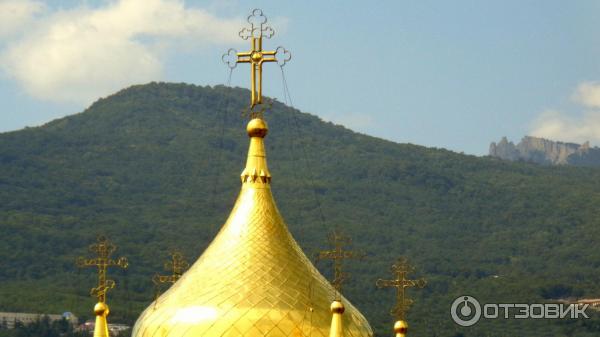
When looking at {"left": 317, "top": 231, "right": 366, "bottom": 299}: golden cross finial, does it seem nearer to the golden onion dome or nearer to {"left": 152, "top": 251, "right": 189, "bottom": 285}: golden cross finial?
the golden onion dome

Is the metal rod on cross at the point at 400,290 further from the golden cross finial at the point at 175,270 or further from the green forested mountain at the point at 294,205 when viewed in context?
the green forested mountain at the point at 294,205

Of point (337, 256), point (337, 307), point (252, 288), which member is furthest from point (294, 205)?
point (337, 256)

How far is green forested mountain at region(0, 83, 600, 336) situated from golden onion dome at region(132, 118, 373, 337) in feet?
138

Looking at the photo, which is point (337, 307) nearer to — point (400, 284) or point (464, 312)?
point (400, 284)

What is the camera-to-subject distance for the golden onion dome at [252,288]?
26688 mm

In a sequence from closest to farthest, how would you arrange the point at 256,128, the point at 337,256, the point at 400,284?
the point at 337,256
the point at 400,284
the point at 256,128

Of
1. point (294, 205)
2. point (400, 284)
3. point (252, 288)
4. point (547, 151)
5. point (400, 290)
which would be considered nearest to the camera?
point (400, 290)

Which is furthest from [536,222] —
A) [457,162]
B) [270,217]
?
[270,217]

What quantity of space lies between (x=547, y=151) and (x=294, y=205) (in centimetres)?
6657

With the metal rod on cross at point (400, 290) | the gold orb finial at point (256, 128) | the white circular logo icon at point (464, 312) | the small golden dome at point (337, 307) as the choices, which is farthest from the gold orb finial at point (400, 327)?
the white circular logo icon at point (464, 312)

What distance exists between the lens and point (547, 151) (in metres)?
175

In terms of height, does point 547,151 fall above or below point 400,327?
above

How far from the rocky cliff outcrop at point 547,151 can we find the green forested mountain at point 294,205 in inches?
1067

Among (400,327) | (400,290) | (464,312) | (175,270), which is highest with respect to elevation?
(464,312)
